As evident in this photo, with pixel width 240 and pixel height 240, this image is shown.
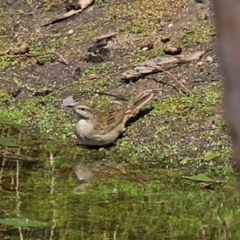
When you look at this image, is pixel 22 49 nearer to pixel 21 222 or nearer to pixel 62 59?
pixel 62 59

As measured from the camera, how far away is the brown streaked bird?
6953 mm

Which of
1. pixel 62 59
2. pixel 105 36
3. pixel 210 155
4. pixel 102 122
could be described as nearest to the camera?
pixel 210 155

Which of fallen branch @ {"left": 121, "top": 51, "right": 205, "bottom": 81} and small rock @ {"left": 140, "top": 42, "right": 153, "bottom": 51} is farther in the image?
small rock @ {"left": 140, "top": 42, "right": 153, "bottom": 51}

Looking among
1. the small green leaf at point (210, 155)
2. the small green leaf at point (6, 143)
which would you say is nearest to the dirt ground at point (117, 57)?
the small green leaf at point (210, 155)

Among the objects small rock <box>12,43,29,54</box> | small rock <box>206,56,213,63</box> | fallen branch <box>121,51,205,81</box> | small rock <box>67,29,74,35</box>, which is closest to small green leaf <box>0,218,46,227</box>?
fallen branch <box>121,51,205,81</box>

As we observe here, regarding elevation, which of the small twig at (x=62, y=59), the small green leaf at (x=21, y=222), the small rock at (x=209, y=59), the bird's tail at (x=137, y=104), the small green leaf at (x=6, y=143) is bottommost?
the small twig at (x=62, y=59)

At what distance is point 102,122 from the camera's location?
713 cm

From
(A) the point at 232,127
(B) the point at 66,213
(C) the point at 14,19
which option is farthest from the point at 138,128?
(A) the point at 232,127

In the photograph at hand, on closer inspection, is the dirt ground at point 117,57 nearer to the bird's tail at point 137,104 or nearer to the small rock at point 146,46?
the small rock at point 146,46

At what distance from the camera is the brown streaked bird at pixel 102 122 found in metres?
6.95

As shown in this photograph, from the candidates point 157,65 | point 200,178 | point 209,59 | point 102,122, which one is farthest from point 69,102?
point 200,178

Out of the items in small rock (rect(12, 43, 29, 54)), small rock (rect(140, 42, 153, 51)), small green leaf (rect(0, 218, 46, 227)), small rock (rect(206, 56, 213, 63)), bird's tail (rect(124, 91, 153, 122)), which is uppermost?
small green leaf (rect(0, 218, 46, 227))

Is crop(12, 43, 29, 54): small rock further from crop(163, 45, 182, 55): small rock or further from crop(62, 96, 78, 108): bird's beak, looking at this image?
crop(163, 45, 182, 55): small rock

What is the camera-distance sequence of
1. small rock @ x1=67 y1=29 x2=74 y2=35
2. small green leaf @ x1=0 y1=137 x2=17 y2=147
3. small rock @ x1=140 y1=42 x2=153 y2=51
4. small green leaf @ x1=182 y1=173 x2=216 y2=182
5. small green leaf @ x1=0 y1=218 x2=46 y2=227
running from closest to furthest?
1. small green leaf @ x1=0 y1=218 x2=46 y2=227
2. small green leaf @ x1=182 y1=173 x2=216 y2=182
3. small green leaf @ x1=0 y1=137 x2=17 y2=147
4. small rock @ x1=140 y1=42 x2=153 y2=51
5. small rock @ x1=67 y1=29 x2=74 y2=35
